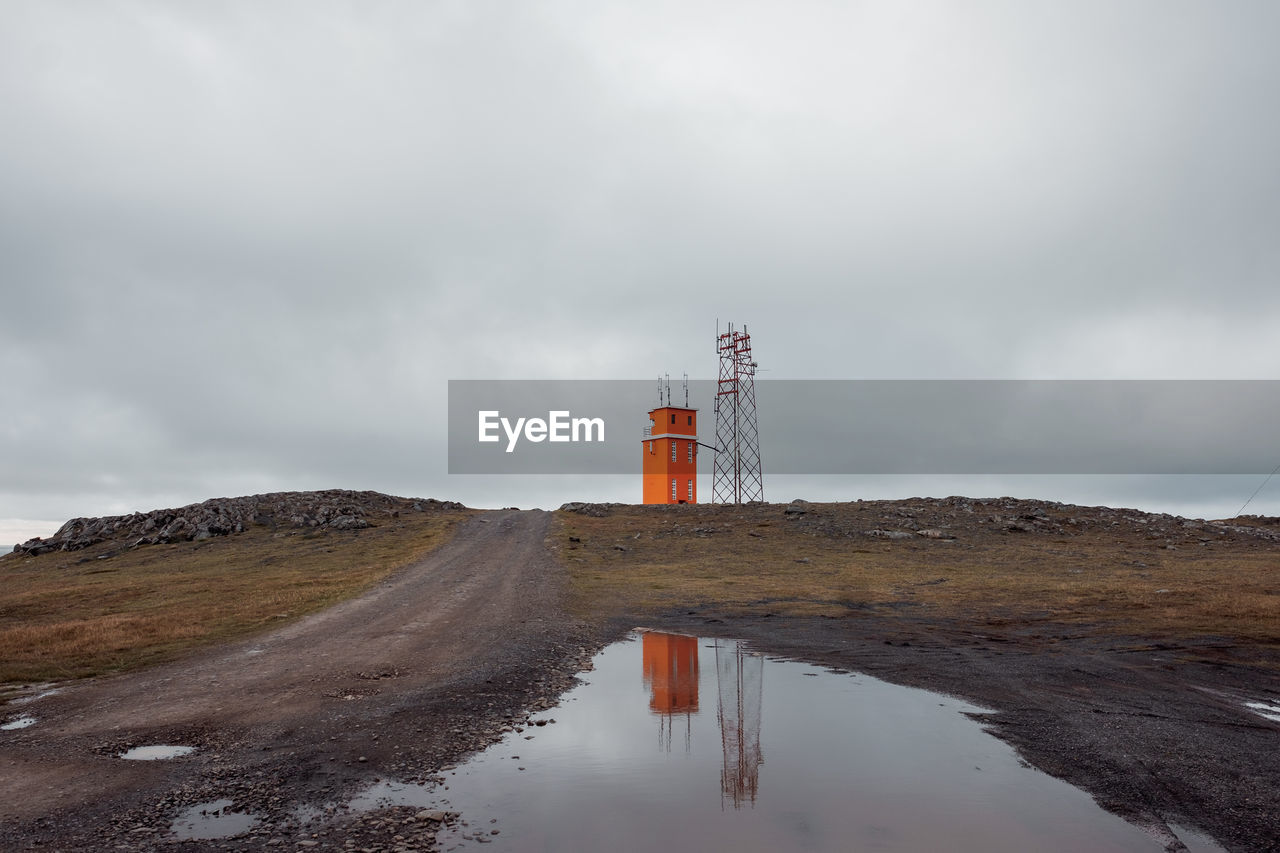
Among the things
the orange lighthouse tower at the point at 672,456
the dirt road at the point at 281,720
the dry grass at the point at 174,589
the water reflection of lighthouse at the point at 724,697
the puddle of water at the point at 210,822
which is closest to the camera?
the puddle of water at the point at 210,822

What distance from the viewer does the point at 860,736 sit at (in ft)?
36.8

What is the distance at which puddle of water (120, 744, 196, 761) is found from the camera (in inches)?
404

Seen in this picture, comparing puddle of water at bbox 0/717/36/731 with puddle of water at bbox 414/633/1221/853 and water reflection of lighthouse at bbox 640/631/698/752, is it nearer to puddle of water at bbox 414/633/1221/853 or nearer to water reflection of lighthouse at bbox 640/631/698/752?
puddle of water at bbox 414/633/1221/853

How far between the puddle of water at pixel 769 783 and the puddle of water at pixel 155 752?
405 cm

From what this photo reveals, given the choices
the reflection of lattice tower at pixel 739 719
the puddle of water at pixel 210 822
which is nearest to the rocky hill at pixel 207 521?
the reflection of lattice tower at pixel 739 719

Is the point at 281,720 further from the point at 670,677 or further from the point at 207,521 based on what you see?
the point at 207,521

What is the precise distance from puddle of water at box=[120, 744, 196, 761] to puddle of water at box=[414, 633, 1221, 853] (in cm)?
405

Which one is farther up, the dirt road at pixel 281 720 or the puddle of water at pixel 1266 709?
the dirt road at pixel 281 720

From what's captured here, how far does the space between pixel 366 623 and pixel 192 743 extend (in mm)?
11750

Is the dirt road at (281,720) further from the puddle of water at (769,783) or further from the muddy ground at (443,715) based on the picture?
the puddle of water at (769,783)

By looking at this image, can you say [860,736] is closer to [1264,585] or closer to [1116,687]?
[1116,687]

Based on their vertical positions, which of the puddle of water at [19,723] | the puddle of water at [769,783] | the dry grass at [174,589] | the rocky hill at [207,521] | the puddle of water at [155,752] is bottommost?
the puddle of water at [769,783]

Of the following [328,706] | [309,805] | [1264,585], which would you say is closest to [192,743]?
[328,706]

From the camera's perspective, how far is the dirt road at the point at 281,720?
838 centimetres
